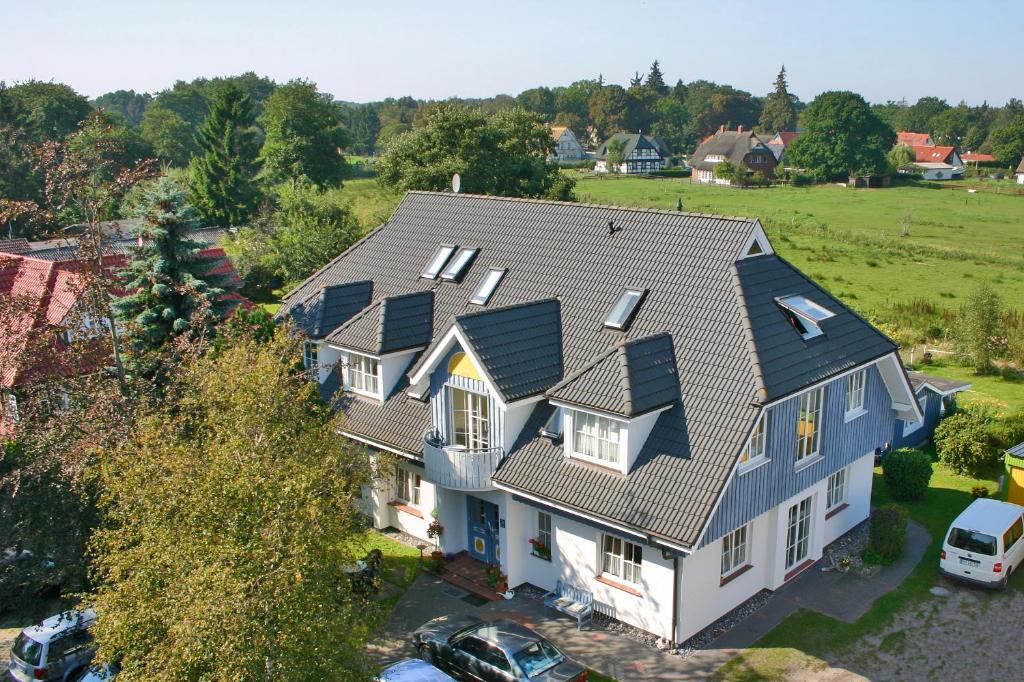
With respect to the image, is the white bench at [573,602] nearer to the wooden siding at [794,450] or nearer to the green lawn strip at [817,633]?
the green lawn strip at [817,633]

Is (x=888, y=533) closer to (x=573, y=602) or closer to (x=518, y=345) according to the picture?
Result: (x=573, y=602)

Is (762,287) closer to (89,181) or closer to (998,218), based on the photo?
(89,181)

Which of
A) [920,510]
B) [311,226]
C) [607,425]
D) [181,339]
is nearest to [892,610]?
[920,510]

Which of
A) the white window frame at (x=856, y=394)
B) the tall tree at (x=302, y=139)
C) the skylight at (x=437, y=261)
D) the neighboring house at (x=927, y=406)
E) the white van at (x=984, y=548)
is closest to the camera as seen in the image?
the white van at (x=984, y=548)

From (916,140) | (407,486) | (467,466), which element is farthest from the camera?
(916,140)

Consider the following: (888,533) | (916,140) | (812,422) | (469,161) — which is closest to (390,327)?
(812,422)

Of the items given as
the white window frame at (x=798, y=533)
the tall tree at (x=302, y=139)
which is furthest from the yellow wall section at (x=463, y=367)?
the tall tree at (x=302, y=139)
